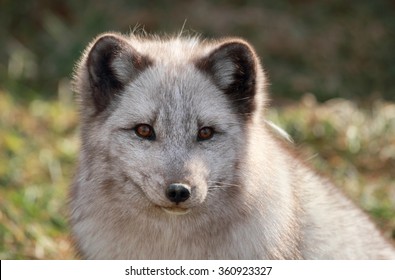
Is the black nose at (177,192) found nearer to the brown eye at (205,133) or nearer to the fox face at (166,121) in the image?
the fox face at (166,121)

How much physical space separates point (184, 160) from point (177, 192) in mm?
208

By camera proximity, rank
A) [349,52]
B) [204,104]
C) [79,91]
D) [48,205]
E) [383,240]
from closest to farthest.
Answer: [204,104]
[79,91]
[383,240]
[48,205]
[349,52]

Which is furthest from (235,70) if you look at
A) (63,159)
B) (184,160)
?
(63,159)

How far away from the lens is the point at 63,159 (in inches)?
325

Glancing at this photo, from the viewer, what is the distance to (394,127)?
8383 millimetres

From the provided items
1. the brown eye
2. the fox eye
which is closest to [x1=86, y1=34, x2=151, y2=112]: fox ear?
the fox eye

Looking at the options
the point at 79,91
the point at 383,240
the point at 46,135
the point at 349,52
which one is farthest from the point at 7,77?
the point at 383,240

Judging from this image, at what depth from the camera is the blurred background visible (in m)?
7.22

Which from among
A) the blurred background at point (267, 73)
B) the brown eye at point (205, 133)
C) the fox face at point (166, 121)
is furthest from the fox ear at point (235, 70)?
the blurred background at point (267, 73)

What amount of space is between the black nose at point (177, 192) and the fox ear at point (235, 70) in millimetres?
783

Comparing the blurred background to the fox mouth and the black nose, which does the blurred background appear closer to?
the fox mouth

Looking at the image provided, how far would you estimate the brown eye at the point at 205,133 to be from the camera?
447cm

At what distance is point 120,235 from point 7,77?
642cm
